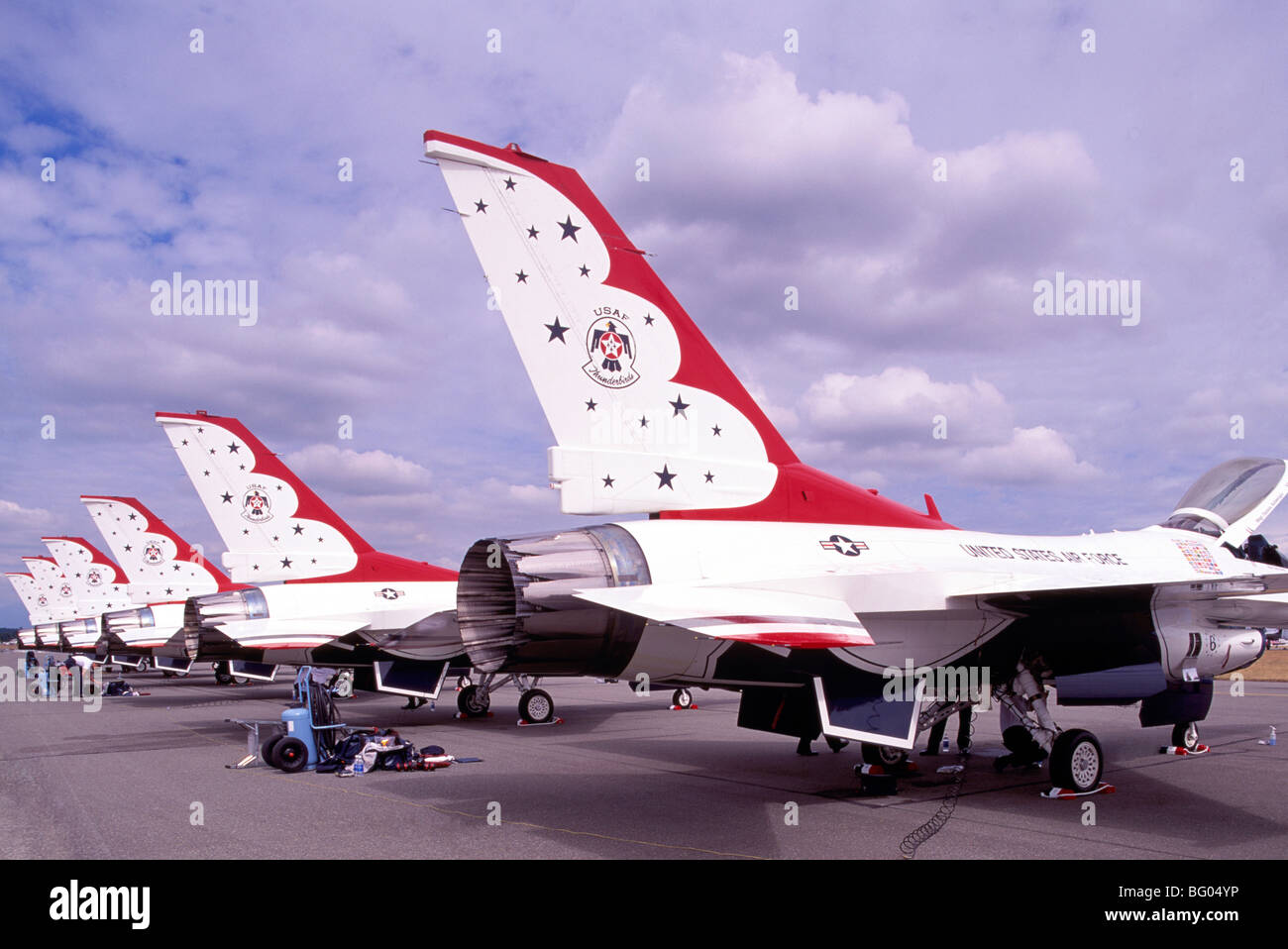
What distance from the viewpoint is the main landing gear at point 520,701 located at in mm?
16734

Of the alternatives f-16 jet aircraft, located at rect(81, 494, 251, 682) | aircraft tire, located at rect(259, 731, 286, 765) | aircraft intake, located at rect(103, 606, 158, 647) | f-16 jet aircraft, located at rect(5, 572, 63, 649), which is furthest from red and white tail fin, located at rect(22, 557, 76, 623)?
aircraft tire, located at rect(259, 731, 286, 765)

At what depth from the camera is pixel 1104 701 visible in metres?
9.20

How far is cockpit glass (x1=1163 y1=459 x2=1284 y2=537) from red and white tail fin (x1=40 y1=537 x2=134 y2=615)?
1677 inches

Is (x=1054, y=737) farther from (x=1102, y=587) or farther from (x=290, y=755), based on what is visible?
(x=290, y=755)

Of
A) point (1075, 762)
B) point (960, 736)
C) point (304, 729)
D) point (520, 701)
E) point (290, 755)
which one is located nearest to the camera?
point (1075, 762)

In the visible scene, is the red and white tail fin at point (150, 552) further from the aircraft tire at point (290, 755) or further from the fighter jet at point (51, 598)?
the aircraft tire at point (290, 755)

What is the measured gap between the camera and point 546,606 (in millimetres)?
5832

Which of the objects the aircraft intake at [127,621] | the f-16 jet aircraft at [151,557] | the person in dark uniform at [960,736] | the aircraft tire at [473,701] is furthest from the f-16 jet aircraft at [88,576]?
the person in dark uniform at [960,736]

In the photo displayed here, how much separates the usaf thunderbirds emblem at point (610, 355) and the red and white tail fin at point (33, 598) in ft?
161

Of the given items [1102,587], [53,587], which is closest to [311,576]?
[1102,587]

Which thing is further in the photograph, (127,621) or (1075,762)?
(127,621)

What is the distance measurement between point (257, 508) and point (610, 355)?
13141mm

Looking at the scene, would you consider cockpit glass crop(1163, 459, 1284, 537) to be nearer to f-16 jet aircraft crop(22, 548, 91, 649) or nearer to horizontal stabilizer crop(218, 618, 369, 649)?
horizontal stabilizer crop(218, 618, 369, 649)
